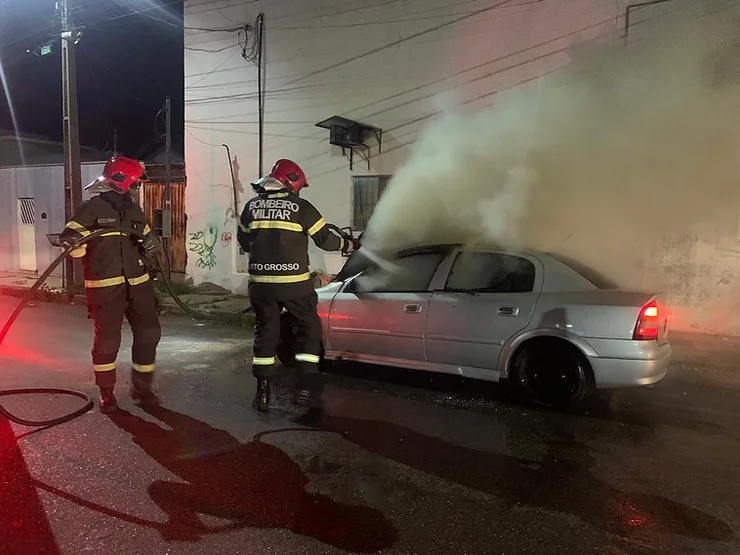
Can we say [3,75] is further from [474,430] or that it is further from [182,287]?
[474,430]

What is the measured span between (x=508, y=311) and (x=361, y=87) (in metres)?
7.28

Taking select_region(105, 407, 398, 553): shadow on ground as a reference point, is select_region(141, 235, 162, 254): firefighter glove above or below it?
above

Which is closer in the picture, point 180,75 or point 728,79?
point 728,79

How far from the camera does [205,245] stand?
503 inches

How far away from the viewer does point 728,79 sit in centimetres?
692

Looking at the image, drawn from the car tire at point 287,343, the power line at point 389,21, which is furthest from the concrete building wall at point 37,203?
the car tire at point 287,343

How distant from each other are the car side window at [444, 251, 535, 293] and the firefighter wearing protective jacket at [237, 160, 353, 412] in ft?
3.81

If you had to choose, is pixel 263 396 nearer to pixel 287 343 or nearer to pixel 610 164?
pixel 287 343

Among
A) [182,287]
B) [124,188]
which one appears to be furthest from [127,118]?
[124,188]

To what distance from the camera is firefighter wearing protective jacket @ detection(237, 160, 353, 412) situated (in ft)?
15.1

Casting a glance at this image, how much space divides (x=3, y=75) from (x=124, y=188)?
19.9 metres

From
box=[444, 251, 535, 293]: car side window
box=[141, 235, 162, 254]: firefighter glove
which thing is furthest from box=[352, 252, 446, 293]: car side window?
box=[141, 235, 162, 254]: firefighter glove

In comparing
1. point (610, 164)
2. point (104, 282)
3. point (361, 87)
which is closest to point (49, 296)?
point (361, 87)

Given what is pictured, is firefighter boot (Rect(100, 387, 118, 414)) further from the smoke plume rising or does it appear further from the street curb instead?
the street curb
